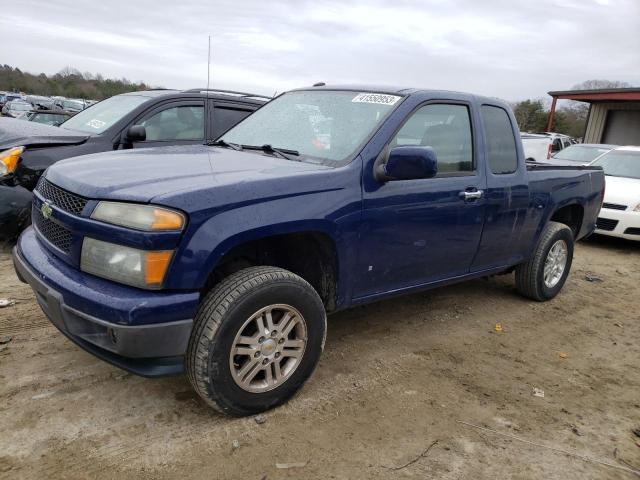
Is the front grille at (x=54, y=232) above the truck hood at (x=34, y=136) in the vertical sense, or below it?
below

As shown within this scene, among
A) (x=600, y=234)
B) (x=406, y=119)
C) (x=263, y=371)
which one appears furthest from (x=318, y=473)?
(x=600, y=234)

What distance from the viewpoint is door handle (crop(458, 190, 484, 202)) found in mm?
3699

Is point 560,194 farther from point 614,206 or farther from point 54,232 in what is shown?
point 54,232

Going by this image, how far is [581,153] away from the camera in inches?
458

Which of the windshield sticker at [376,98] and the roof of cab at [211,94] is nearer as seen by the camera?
the windshield sticker at [376,98]

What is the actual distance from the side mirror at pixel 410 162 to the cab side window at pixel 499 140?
1231 millimetres

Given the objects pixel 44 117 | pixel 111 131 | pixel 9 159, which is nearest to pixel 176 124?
pixel 111 131

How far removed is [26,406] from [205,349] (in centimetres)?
110

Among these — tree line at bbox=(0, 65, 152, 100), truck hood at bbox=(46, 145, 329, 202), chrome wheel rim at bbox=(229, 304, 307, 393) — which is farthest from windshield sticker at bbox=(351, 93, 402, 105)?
tree line at bbox=(0, 65, 152, 100)

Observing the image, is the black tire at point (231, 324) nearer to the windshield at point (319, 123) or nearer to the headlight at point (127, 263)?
the headlight at point (127, 263)

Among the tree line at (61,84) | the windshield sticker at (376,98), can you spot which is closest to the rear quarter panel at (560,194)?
the windshield sticker at (376,98)

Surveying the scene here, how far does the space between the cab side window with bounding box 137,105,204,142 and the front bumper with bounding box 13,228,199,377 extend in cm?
355

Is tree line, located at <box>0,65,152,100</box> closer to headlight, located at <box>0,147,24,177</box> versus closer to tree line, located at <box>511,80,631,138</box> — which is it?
tree line, located at <box>511,80,631,138</box>

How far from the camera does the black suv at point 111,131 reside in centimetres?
495
